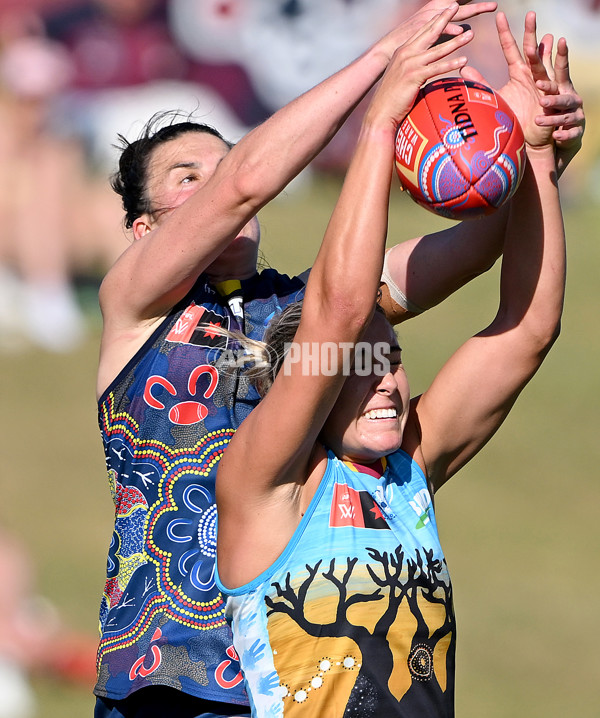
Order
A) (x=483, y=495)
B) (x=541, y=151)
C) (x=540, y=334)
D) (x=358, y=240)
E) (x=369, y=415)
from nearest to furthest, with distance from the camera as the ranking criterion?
1. (x=358, y=240)
2. (x=369, y=415)
3. (x=541, y=151)
4. (x=540, y=334)
5. (x=483, y=495)

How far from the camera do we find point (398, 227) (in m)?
10.3

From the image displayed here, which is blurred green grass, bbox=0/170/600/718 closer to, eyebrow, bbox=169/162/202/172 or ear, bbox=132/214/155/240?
ear, bbox=132/214/155/240

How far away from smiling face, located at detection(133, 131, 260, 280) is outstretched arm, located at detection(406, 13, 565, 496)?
597 millimetres

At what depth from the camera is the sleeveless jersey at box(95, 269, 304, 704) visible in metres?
2.55

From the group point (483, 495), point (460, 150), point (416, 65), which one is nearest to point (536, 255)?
point (460, 150)

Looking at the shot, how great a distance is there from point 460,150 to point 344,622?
1023mm

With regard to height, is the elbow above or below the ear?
below

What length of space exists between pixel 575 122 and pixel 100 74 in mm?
7636

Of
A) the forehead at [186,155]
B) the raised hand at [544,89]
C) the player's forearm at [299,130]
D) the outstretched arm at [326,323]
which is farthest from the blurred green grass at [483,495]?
the player's forearm at [299,130]

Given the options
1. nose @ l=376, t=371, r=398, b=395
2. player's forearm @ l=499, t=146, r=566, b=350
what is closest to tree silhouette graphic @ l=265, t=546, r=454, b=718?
nose @ l=376, t=371, r=398, b=395

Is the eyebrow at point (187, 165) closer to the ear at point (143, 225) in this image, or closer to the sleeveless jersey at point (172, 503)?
the ear at point (143, 225)

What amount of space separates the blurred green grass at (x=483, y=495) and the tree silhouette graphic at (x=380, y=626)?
4.50 metres

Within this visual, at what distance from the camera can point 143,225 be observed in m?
2.95

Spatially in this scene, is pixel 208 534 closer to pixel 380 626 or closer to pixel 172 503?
pixel 172 503
